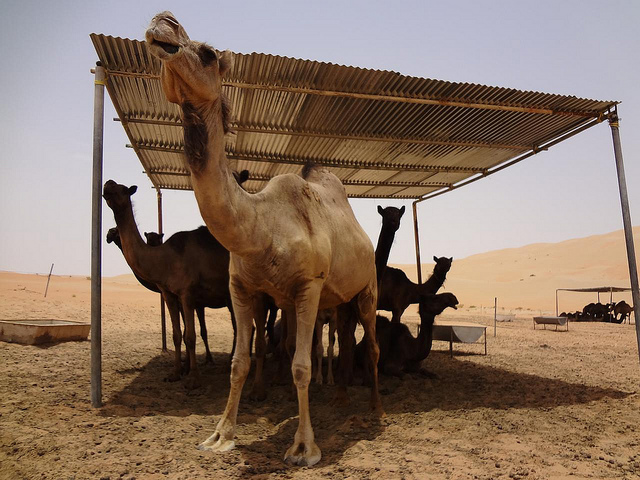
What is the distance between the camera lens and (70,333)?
1045 centimetres

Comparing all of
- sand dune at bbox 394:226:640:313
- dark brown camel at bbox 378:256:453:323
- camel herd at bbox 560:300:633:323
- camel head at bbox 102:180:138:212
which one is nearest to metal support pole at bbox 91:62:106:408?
camel head at bbox 102:180:138:212

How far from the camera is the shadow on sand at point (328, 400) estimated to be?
18.3ft

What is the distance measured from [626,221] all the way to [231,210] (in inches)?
267

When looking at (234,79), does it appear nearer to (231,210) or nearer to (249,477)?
(231,210)

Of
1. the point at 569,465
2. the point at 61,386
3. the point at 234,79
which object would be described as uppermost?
the point at 234,79

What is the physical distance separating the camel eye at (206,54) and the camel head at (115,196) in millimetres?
4783

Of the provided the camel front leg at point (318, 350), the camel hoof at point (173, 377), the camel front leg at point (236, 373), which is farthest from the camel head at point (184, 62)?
the camel hoof at point (173, 377)

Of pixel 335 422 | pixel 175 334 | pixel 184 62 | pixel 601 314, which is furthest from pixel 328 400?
pixel 601 314

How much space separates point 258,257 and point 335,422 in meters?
2.68

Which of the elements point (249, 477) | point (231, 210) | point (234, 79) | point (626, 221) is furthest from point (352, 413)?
point (626, 221)

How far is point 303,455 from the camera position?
4.84m

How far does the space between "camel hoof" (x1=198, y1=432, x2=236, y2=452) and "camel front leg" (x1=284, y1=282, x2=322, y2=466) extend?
595mm

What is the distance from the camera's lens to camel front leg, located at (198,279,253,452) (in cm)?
502

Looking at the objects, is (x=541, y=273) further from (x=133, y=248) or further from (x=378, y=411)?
(x=133, y=248)
